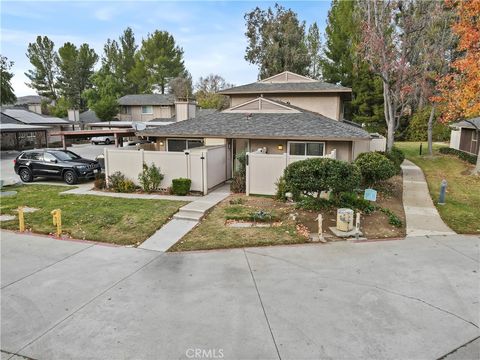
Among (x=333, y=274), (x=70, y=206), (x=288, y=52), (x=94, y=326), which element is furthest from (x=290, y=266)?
(x=288, y=52)

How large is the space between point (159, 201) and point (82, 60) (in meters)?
61.9

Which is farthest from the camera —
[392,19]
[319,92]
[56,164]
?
[392,19]

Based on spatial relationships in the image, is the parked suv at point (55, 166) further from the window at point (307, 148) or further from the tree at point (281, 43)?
the tree at point (281, 43)

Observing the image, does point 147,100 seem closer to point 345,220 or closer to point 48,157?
point 48,157

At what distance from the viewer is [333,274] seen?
24.3 feet

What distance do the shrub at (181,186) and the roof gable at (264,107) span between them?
6673mm

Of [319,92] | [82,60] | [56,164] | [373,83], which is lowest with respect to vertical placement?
[56,164]

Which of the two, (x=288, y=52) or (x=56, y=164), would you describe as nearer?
(x=56, y=164)

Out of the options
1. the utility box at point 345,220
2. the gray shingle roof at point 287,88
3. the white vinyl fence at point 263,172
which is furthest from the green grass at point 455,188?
the gray shingle roof at point 287,88

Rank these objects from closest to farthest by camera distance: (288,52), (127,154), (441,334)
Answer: (441,334), (127,154), (288,52)

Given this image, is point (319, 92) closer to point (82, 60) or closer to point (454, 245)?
point (454, 245)

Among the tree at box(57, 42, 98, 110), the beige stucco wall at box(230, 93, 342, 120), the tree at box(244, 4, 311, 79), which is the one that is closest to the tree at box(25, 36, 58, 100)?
the tree at box(57, 42, 98, 110)

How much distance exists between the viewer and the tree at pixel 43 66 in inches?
2537

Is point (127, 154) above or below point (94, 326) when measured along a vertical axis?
above
